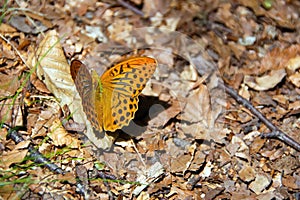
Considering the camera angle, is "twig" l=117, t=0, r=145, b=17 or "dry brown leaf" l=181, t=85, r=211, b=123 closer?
"dry brown leaf" l=181, t=85, r=211, b=123

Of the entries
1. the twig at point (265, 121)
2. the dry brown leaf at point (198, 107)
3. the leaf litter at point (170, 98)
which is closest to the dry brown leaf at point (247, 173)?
the leaf litter at point (170, 98)

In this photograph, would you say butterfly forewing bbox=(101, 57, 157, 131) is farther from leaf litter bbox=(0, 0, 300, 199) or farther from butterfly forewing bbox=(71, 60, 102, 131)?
leaf litter bbox=(0, 0, 300, 199)

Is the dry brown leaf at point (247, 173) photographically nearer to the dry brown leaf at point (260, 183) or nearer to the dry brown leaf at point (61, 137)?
the dry brown leaf at point (260, 183)

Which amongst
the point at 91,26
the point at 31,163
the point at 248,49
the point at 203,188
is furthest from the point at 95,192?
the point at 248,49

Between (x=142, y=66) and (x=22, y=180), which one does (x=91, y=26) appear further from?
(x=22, y=180)

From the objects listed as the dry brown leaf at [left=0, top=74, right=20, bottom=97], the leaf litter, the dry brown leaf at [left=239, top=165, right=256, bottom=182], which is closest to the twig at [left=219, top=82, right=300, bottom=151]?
the leaf litter

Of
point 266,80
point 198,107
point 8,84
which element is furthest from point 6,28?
point 266,80

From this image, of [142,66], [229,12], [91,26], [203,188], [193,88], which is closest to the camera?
[142,66]
